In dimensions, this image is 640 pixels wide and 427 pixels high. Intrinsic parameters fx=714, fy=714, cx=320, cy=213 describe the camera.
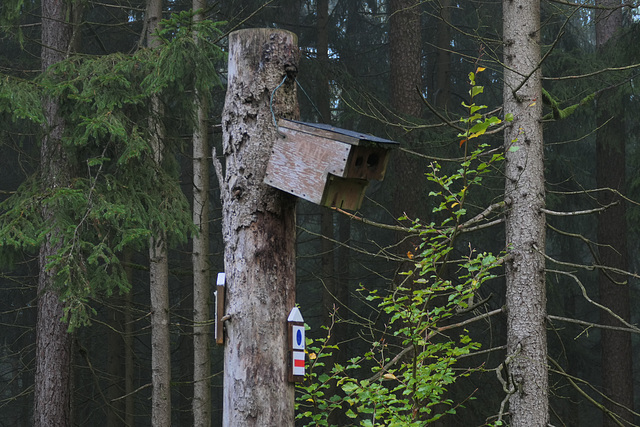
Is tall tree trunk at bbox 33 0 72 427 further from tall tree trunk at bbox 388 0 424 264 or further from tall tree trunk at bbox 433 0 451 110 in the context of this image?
tall tree trunk at bbox 433 0 451 110

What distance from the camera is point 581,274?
670 inches

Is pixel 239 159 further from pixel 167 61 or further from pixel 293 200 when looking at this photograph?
pixel 167 61

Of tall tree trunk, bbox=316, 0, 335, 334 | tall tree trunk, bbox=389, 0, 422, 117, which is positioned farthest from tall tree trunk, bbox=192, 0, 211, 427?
tall tree trunk, bbox=316, 0, 335, 334

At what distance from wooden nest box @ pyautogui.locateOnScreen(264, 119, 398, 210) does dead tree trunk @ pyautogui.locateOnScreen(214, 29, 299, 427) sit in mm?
115

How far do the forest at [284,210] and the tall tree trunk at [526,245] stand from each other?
0.02m

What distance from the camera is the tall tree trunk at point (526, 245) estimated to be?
4.93m

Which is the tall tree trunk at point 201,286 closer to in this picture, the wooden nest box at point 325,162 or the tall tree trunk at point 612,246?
the wooden nest box at point 325,162

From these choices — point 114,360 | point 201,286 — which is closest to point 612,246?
point 201,286

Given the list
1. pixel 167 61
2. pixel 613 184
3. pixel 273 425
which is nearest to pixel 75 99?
pixel 167 61

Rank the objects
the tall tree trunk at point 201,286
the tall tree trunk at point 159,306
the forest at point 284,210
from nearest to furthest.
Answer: the forest at point 284,210
the tall tree trunk at point 159,306
the tall tree trunk at point 201,286

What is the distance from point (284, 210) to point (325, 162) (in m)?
0.34

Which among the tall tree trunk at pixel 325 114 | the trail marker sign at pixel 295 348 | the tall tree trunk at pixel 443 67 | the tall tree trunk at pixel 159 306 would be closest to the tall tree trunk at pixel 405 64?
the tall tree trunk at pixel 325 114

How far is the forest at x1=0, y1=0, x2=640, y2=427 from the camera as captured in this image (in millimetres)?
2992

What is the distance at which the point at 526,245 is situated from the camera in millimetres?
4992
